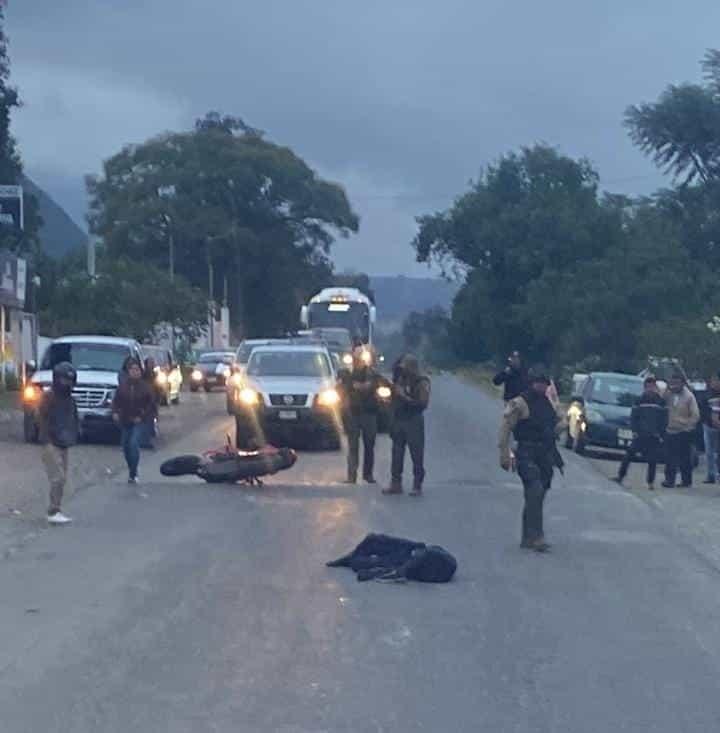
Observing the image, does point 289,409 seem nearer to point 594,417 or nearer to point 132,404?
point 594,417

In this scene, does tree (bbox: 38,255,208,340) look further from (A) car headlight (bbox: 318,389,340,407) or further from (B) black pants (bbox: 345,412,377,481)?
(B) black pants (bbox: 345,412,377,481)

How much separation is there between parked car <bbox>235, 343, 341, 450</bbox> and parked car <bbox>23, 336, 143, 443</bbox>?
2.10 m

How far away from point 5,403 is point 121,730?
113 ft

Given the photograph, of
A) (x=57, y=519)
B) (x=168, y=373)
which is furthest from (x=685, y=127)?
(x=57, y=519)

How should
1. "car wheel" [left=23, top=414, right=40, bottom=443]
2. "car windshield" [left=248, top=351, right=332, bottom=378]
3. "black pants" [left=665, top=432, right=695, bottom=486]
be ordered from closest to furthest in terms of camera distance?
1. "black pants" [left=665, top=432, right=695, bottom=486]
2. "car wheel" [left=23, top=414, right=40, bottom=443]
3. "car windshield" [left=248, top=351, right=332, bottom=378]

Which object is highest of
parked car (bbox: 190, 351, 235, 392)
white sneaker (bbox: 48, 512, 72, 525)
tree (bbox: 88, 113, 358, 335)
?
tree (bbox: 88, 113, 358, 335)

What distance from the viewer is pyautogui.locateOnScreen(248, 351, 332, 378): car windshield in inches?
1193

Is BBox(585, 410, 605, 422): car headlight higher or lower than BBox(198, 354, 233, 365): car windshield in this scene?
higher

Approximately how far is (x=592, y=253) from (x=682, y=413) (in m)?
55.5

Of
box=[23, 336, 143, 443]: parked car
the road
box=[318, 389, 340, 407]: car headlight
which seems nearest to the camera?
the road

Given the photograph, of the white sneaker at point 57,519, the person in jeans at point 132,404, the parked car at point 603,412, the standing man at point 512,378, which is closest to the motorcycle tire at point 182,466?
the person in jeans at point 132,404

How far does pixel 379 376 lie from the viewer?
23.3 m

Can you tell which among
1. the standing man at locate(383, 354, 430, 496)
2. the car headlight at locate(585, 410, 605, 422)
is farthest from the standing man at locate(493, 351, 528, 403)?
the standing man at locate(383, 354, 430, 496)

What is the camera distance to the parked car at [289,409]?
95.3 feet
